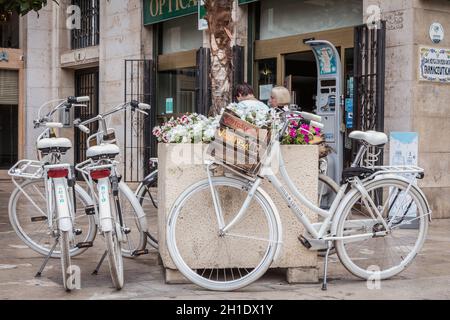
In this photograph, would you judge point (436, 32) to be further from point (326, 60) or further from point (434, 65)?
point (326, 60)

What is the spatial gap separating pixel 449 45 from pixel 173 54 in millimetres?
6408

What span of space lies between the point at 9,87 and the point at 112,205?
14.9m

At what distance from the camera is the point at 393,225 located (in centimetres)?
536

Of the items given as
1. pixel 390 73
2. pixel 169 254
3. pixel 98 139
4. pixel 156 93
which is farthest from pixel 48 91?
pixel 169 254

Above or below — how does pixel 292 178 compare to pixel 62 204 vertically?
above

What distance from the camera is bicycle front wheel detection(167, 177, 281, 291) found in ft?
16.6

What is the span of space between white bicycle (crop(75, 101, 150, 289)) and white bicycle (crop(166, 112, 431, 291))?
40cm

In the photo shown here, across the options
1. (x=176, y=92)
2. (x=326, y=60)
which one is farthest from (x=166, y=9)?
(x=326, y=60)

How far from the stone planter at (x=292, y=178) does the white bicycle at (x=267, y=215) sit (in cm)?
11

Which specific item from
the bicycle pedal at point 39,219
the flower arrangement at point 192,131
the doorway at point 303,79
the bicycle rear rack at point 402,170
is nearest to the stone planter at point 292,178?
the flower arrangement at point 192,131

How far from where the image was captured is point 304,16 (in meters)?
11.7

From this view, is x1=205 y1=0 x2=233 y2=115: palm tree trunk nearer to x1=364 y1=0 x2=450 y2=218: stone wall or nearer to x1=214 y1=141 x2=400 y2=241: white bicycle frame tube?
x1=214 y1=141 x2=400 y2=241: white bicycle frame tube

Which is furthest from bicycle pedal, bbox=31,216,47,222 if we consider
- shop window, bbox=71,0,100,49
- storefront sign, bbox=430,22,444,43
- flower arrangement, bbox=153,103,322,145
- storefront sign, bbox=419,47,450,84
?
shop window, bbox=71,0,100,49
